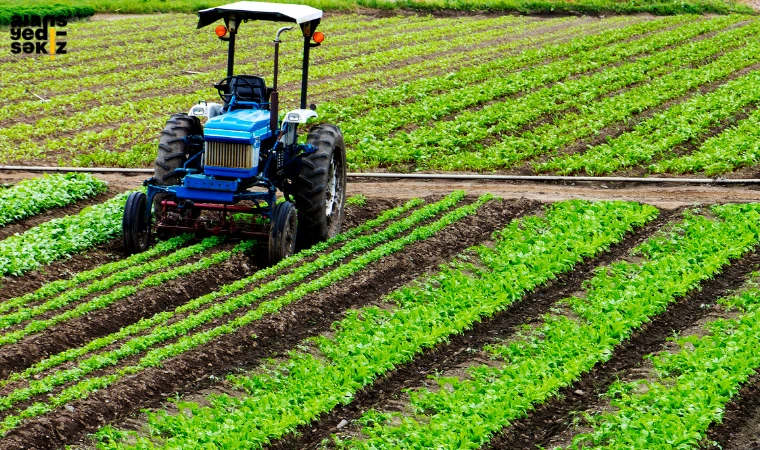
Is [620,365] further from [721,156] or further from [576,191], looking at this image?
[721,156]

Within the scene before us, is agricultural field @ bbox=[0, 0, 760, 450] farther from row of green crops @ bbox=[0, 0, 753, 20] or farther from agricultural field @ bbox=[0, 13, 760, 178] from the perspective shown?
row of green crops @ bbox=[0, 0, 753, 20]

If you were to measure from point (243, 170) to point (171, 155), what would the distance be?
44.1 inches

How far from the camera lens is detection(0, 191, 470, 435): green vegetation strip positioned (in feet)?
29.9

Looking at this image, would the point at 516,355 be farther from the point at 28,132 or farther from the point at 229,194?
the point at 28,132

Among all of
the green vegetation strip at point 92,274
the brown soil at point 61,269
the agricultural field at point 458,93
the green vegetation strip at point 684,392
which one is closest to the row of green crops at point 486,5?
the agricultural field at point 458,93

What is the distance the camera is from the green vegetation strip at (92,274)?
38.5ft

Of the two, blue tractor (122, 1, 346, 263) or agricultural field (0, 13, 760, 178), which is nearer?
blue tractor (122, 1, 346, 263)

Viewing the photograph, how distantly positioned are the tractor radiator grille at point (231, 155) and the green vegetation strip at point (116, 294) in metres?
1.01

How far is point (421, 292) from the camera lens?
39.5 feet

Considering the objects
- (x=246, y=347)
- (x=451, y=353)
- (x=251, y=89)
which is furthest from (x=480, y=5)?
(x=246, y=347)

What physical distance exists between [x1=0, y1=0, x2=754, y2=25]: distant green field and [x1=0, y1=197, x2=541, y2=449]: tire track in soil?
85.8 feet

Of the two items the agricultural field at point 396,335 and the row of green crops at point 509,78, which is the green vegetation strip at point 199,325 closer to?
the agricultural field at point 396,335

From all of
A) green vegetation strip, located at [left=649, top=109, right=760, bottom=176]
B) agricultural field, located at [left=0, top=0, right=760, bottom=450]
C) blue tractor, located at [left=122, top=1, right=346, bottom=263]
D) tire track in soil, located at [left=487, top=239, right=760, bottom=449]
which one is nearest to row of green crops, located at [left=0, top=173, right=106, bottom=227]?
agricultural field, located at [left=0, top=0, right=760, bottom=450]

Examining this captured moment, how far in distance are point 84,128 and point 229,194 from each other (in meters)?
9.35
